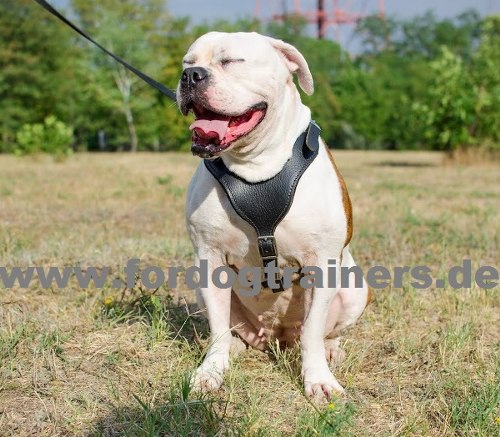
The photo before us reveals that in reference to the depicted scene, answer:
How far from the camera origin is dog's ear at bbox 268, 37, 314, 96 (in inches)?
106

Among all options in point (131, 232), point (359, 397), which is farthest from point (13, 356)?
point (131, 232)

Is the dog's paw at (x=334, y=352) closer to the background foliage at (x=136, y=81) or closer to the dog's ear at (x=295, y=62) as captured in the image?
the dog's ear at (x=295, y=62)

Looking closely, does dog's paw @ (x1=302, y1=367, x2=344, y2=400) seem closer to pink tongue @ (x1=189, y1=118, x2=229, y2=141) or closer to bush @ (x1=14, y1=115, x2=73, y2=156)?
pink tongue @ (x1=189, y1=118, x2=229, y2=141)

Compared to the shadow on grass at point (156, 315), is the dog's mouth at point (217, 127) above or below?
above

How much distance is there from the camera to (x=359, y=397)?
8.34 feet

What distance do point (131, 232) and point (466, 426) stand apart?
4.28 meters

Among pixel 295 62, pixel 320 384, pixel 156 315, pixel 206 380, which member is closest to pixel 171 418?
pixel 206 380

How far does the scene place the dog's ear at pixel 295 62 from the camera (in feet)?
8.84

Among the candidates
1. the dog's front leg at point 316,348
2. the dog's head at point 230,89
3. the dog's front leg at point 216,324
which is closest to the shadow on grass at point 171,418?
the dog's front leg at point 216,324

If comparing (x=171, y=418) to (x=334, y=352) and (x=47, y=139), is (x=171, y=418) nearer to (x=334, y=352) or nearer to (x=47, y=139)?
(x=334, y=352)

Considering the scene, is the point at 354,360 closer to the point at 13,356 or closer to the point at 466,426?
the point at 466,426

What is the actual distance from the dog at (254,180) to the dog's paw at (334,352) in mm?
213

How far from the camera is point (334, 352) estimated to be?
3.06 meters

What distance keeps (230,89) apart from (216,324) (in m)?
0.98
